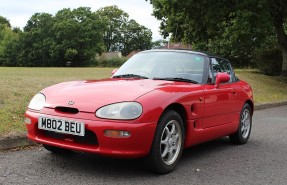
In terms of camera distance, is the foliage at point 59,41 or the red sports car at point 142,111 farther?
the foliage at point 59,41

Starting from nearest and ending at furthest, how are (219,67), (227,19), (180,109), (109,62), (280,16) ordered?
(180,109) < (219,67) < (227,19) < (280,16) < (109,62)

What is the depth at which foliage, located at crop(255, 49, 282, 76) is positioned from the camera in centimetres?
2664

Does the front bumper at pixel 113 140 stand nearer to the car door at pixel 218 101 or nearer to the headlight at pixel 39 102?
the headlight at pixel 39 102

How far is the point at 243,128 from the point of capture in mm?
6914

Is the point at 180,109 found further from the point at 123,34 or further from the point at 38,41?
the point at 123,34

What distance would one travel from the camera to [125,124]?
4195 mm

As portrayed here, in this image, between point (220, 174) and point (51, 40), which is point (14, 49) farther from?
point (220, 174)

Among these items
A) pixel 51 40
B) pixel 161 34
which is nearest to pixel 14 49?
pixel 51 40

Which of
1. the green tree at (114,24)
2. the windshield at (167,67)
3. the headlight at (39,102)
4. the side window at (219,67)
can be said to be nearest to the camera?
the headlight at (39,102)

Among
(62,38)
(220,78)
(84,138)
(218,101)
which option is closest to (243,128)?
(218,101)

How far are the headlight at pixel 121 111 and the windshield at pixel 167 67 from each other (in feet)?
4.16

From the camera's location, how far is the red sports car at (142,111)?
4.26 metres

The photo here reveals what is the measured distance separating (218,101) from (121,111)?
1.98 metres

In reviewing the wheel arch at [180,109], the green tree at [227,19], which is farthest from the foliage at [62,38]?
the wheel arch at [180,109]
